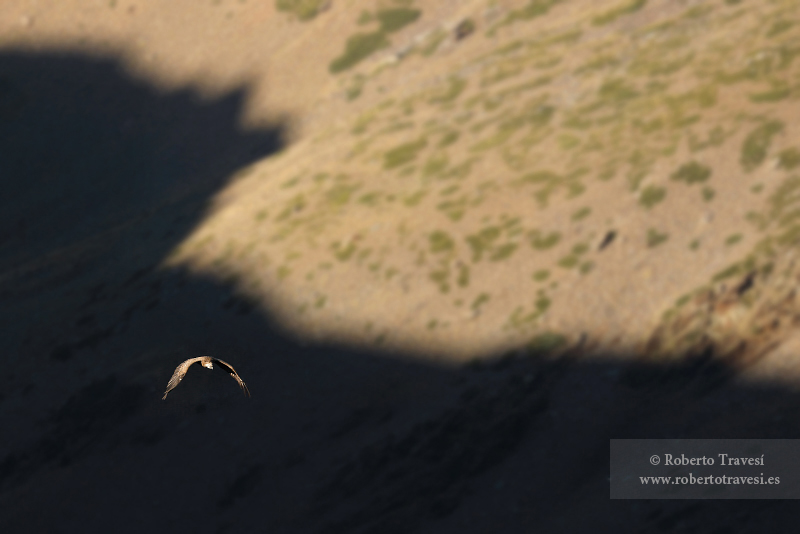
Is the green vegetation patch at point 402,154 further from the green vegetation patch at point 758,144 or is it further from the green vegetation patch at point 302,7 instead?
the green vegetation patch at point 302,7

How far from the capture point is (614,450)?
33.8m

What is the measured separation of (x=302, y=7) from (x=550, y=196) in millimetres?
38479

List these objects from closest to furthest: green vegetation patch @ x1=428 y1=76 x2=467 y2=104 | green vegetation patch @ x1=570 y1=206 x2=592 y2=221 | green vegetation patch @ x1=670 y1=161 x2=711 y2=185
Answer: green vegetation patch @ x1=670 y1=161 x2=711 y2=185
green vegetation patch @ x1=570 y1=206 x2=592 y2=221
green vegetation patch @ x1=428 y1=76 x2=467 y2=104

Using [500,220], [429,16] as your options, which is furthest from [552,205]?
[429,16]

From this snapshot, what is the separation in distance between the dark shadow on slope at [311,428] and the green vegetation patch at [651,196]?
9.75 m

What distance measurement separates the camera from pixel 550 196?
4428cm

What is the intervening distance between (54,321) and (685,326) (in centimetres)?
3767

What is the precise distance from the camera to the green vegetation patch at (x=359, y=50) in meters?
66.4

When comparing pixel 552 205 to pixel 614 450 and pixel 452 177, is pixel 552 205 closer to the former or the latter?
pixel 452 177

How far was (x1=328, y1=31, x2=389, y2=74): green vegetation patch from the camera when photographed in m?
66.4

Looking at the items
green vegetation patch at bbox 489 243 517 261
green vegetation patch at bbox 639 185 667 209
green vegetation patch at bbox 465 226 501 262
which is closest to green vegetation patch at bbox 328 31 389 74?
green vegetation patch at bbox 465 226 501 262

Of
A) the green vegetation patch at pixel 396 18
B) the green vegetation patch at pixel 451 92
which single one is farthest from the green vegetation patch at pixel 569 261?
the green vegetation patch at pixel 396 18

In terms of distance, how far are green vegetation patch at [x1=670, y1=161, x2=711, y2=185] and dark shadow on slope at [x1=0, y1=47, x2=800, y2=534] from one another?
11.1 m

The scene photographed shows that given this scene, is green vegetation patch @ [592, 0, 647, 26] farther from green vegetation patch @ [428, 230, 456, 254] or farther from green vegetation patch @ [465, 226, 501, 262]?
green vegetation patch @ [428, 230, 456, 254]
